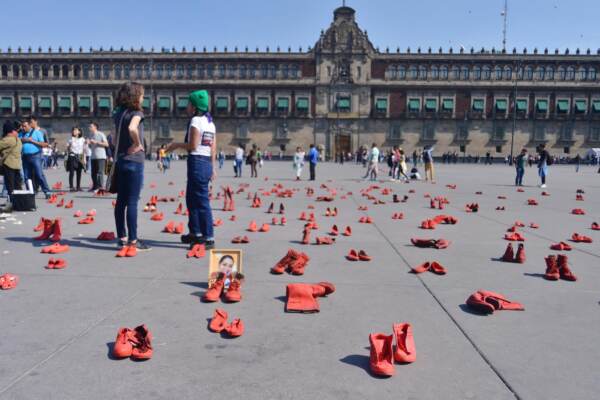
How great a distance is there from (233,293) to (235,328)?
26.7 inches

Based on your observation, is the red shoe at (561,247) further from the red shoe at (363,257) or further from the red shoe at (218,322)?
the red shoe at (218,322)

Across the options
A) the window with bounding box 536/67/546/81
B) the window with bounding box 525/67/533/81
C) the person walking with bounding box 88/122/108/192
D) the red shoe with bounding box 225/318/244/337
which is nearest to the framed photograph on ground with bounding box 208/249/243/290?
the red shoe with bounding box 225/318/244/337

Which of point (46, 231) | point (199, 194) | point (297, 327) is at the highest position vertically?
point (199, 194)

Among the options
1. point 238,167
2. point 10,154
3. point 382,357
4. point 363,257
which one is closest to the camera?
point 382,357

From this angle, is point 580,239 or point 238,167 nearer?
point 580,239

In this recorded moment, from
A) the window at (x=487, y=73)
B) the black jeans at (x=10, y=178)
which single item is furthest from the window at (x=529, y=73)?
the black jeans at (x=10, y=178)

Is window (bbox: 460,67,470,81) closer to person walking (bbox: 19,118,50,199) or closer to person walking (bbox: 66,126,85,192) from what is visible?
person walking (bbox: 66,126,85,192)

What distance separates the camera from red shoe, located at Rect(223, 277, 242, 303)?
3521 millimetres

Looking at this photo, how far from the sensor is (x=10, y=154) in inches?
352

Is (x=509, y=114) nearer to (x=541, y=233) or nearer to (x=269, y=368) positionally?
(x=541, y=233)

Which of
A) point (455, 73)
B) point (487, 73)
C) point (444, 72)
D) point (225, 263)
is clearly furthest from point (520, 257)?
point (487, 73)

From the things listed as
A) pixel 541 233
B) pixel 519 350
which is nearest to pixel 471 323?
pixel 519 350

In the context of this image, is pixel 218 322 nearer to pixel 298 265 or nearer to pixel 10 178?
pixel 298 265

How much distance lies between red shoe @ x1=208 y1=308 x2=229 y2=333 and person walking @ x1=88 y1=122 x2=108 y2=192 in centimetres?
951
